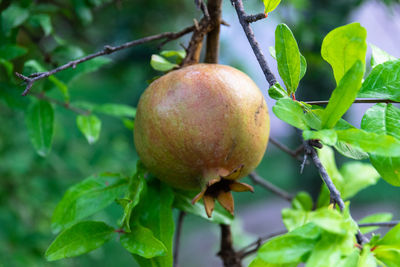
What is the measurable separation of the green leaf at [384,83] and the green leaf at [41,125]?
0.79 m

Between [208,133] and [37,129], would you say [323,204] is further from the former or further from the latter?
[37,129]

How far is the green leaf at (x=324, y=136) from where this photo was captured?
0.51 meters

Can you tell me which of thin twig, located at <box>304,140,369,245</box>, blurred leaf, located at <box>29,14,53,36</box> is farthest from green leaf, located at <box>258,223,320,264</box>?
blurred leaf, located at <box>29,14,53,36</box>

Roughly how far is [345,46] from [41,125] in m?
0.80

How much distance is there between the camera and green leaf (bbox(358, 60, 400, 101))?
2.05 ft

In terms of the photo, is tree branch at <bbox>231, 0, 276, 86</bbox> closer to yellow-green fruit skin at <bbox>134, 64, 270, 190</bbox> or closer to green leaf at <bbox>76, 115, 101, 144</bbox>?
yellow-green fruit skin at <bbox>134, 64, 270, 190</bbox>

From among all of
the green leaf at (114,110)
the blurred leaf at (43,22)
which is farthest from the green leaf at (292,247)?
the blurred leaf at (43,22)

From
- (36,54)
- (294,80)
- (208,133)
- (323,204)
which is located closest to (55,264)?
(36,54)

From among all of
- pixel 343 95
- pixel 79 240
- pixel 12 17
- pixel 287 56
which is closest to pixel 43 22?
pixel 12 17

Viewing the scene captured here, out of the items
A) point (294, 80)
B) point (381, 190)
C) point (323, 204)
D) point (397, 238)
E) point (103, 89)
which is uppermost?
point (294, 80)

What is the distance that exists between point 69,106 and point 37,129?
14 centimetres

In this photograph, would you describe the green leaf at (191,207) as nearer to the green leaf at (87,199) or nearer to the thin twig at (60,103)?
the green leaf at (87,199)

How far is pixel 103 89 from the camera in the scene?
3941 millimetres

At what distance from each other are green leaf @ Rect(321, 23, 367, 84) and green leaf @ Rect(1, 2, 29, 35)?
2.79 feet
